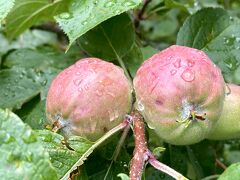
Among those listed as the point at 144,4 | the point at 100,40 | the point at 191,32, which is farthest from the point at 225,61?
the point at 144,4

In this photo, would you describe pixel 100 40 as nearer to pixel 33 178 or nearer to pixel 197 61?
pixel 197 61

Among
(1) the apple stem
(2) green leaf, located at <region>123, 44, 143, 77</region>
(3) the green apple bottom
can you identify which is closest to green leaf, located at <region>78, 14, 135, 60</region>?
(2) green leaf, located at <region>123, 44, 143, 77</region>

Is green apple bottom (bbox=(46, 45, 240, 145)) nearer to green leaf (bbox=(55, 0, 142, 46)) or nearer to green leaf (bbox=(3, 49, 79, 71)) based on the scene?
green leaf (bbox=(55, 0, 142, 46))

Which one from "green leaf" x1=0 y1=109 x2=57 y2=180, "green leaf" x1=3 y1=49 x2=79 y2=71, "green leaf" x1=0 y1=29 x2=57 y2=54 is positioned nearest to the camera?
"green leaf" x1=0 y1=109 x2=57 y2=180

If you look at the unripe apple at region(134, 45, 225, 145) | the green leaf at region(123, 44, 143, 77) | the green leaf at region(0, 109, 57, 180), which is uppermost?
the green leaf at region(0, 109, 57, 180)

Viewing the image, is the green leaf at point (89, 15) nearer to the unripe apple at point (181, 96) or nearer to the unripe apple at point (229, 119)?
the unripe apple at point (181, 96)

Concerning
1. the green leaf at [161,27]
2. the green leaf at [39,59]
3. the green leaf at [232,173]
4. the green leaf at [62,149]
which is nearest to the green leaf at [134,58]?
the green leaf at [39,59]
